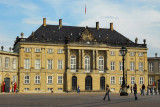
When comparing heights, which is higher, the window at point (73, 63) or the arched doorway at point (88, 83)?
the window at point (73, 63)

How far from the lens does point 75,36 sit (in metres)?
72.3

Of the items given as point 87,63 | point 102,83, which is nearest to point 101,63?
point 87,63

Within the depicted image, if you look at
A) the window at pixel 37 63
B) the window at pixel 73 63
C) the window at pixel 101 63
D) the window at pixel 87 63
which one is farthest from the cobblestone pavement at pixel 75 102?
the window at pixel 101 63

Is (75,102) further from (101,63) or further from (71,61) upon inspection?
(101,63)

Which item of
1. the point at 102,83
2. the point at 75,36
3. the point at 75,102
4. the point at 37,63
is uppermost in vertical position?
the point at 75,36

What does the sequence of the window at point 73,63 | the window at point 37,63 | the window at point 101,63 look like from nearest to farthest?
the window at point 37,63
the window at point 73,63
the window at point 101,63

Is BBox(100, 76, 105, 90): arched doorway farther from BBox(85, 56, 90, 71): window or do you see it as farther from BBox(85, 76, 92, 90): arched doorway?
BBox(85, 56, 90, 71): window

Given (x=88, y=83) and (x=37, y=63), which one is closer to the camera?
(x=37, y=63)

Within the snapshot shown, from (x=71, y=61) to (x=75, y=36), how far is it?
6571 mm

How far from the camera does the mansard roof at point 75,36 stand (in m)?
68.7

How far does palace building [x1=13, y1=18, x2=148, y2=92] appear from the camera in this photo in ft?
218

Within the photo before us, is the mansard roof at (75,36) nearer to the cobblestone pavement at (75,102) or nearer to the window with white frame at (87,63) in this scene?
the window with white frame at (87,63)

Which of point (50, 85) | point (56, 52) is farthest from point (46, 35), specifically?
point (50, 85)

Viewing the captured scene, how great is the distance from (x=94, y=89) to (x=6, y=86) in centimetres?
1929
